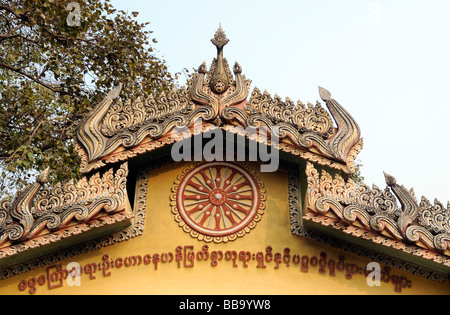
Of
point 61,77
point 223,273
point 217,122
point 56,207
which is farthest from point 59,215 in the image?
point 61,77

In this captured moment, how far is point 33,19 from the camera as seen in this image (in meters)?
11.8

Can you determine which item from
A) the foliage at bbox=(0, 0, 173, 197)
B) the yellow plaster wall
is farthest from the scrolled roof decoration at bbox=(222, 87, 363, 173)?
the foliage at bbox=(0, 0, 173, 197)

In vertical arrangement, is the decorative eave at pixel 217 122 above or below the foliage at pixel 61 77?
below

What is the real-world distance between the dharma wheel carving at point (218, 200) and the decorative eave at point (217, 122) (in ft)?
2.09

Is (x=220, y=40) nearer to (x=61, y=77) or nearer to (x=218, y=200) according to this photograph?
(x=218, y=200)

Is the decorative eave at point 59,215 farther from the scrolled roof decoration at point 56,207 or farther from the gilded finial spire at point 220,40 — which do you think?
the gilded finial spire at point 220,40

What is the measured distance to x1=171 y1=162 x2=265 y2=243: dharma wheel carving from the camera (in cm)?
768

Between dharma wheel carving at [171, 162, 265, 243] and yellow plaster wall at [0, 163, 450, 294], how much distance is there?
11cm

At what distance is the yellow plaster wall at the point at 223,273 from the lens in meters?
7.31

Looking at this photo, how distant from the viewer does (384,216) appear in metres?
7.00

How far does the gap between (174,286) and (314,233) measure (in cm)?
184

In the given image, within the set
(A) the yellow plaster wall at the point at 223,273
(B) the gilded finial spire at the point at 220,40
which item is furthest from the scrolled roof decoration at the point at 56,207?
(B) the gilded finial spire at the point at 220,40

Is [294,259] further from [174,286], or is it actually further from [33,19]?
[33,19]

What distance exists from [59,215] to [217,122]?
2.27m
